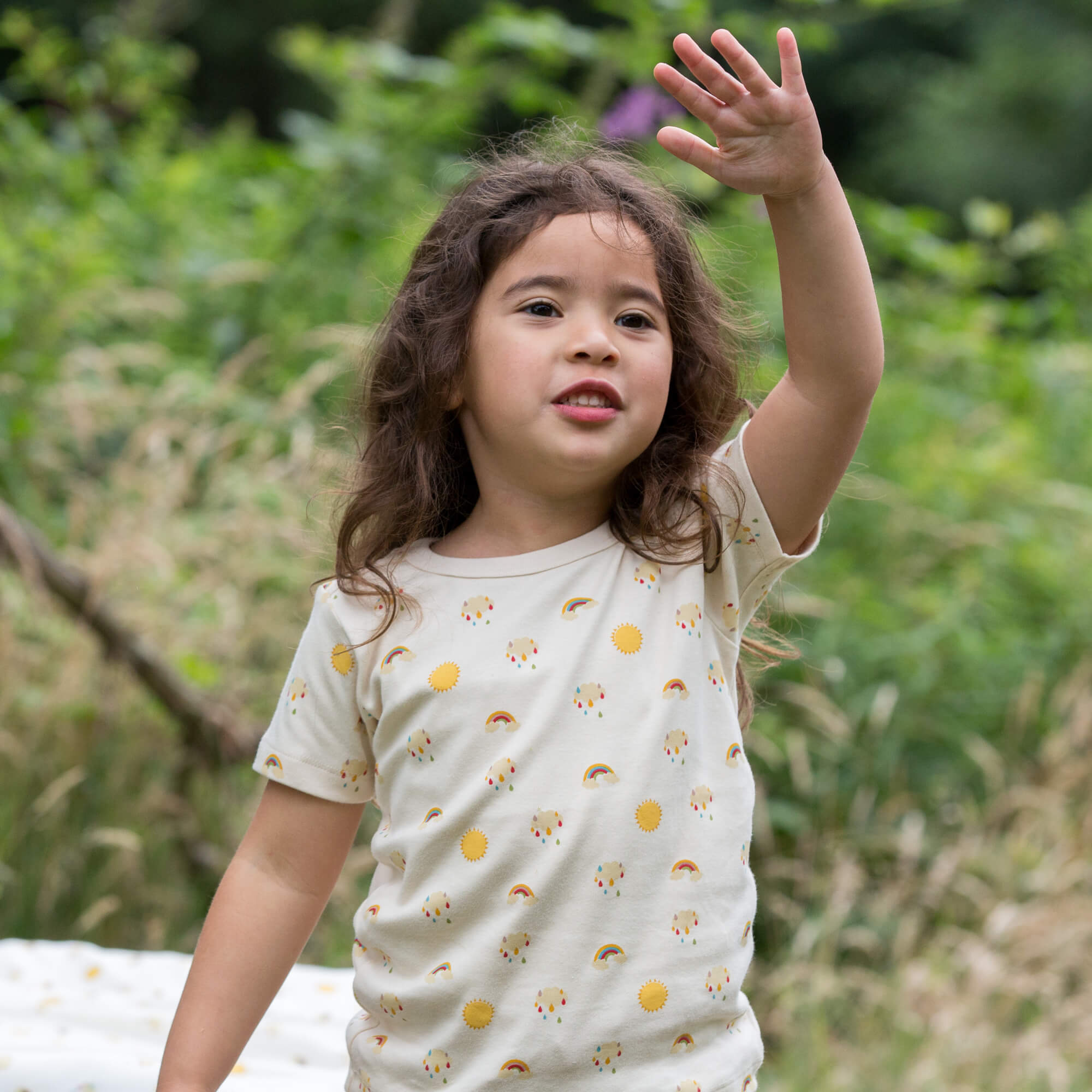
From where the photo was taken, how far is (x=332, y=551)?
1590mm

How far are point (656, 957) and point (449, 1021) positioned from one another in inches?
7.9

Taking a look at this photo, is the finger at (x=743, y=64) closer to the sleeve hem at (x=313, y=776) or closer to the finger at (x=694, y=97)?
the finger at (x=694, y=97)

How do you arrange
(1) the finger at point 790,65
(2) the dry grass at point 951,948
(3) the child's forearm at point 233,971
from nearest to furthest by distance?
(1) the finger at point 790,65, (3) the child's forearm at point 233,971, (2) the dry grass at point 951,948

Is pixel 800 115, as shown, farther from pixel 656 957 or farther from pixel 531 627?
pixel 656 957

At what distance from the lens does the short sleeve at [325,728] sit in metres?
1.31

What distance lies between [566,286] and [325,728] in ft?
1.62

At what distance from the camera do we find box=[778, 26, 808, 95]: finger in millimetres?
1081

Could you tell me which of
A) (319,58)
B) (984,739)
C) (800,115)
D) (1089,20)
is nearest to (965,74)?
(1089,20)

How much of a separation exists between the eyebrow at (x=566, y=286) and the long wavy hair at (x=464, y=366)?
5 cm

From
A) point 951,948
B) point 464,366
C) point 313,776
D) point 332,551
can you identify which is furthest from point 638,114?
point 313,776

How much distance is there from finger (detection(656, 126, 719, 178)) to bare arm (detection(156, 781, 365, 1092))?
715 millimetres

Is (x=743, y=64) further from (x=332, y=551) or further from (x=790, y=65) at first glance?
(x=332, y=551)

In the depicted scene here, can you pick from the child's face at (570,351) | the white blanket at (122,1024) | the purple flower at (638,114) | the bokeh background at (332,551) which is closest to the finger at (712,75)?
the child's face at (570,351)

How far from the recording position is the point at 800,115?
3.75ft
